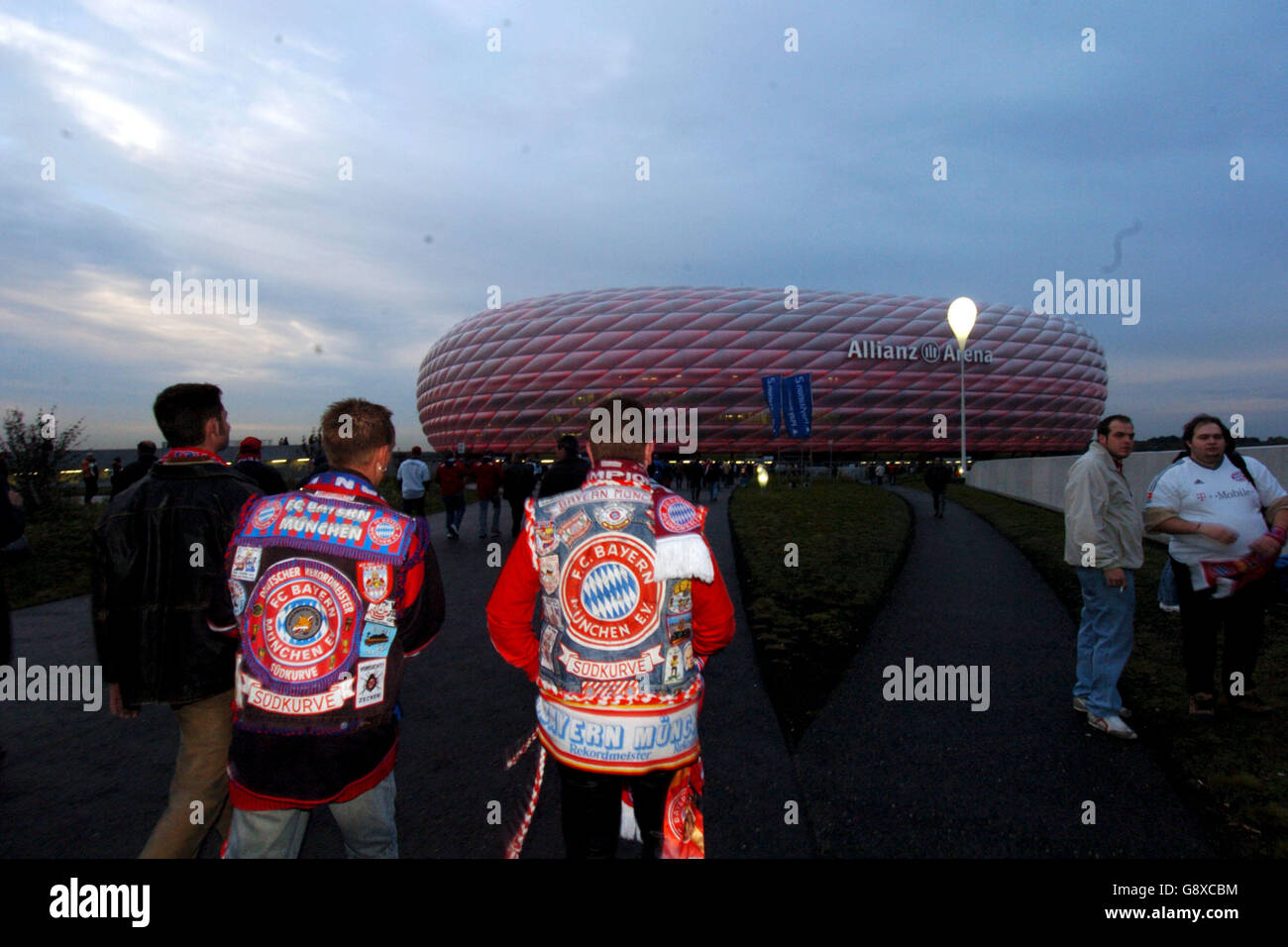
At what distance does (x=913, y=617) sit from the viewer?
23.4 ft

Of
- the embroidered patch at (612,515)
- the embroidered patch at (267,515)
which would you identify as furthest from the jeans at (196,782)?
the embroidered patch at (612,515)

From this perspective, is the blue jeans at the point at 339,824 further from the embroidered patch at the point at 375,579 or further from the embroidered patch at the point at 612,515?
the embroidered patch at the point at 612,515

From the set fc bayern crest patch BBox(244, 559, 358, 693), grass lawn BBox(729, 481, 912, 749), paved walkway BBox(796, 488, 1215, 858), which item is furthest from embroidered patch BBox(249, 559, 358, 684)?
grass lawn BBox(729, 481, 912, 749)

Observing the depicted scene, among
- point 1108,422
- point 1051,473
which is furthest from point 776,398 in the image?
point 1108,422

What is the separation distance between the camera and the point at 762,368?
6956cm

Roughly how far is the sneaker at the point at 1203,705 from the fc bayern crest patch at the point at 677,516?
13.7ft

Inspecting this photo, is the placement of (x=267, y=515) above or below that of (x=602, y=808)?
above

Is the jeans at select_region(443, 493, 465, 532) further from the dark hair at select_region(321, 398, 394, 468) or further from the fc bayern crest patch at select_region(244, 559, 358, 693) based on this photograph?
the fc bayern crest patch at select_region(244, 559, 358, 693)

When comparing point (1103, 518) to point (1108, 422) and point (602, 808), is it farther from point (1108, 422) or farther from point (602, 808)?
point (602, 808)

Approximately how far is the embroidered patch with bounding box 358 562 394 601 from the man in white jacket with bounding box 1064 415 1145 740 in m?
3.86

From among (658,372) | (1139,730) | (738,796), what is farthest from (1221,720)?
(658,372)

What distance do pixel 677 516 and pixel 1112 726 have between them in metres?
3.60

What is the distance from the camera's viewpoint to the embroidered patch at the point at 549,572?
2.04 m

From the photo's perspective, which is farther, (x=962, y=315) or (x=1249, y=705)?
(x=962, y=315)
